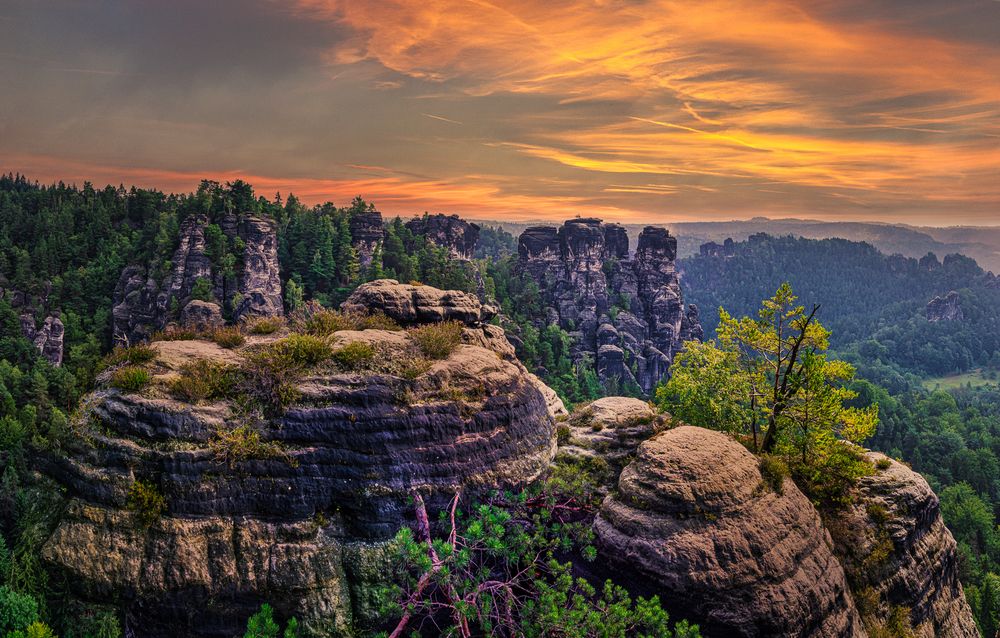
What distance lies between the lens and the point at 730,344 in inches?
808

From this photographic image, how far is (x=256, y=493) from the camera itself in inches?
499

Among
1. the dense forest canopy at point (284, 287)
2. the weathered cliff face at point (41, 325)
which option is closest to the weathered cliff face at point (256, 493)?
the dense forest canopy at point (284, 287)

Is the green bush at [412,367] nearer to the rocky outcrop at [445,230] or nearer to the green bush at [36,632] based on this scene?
the green bush at [36,632]

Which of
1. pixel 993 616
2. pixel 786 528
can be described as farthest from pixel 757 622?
pixel 993 616

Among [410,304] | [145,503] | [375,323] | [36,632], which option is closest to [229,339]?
[375,323]

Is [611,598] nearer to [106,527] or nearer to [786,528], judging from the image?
[786,528]

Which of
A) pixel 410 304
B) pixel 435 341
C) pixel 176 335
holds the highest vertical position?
pixel 410 304

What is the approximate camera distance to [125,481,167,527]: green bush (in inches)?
478

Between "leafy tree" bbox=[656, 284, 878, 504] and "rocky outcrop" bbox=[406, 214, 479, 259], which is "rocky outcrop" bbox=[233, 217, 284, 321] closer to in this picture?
"rocky outcrop" bbox=[406, 214, 479, 259]

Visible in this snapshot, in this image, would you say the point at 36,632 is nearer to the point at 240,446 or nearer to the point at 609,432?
the point at 240,446

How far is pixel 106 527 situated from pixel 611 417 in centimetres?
1445

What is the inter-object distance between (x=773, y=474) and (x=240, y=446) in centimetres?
1371

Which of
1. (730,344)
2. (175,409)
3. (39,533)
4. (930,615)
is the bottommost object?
(930,615)

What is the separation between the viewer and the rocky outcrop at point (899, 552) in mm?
15539
